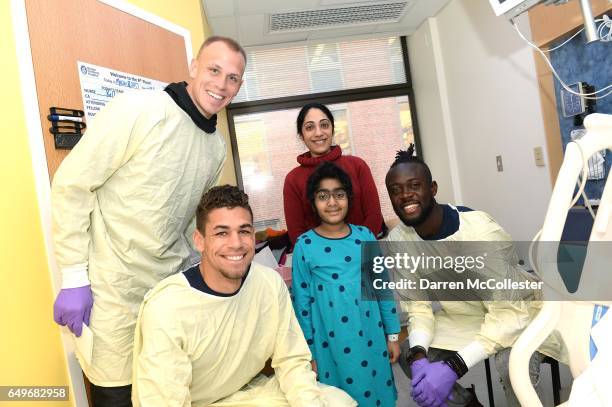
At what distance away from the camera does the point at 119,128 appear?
1373 mm

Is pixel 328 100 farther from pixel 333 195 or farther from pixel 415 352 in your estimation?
pixel 415 352

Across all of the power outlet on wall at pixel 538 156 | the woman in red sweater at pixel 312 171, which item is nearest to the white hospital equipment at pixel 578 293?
the woman in red sweater at pixel 312 171

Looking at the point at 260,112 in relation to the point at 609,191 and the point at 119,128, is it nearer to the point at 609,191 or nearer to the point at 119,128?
the point at 119,128

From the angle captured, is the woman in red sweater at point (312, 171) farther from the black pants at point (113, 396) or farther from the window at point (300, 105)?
the window at point (300, 105)

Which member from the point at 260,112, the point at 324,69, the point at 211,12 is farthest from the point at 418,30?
the point at 211,12

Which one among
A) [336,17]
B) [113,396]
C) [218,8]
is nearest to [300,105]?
[336,17]

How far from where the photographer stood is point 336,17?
3797 mm

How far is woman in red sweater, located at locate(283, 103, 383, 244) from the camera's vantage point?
2.36 meters

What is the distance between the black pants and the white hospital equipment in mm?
1142

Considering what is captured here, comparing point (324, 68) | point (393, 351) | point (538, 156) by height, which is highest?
point (324, 68)

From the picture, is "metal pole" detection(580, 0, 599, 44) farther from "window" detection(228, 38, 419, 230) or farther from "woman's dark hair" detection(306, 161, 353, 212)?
"window" detection(228, 38, 419, 230)

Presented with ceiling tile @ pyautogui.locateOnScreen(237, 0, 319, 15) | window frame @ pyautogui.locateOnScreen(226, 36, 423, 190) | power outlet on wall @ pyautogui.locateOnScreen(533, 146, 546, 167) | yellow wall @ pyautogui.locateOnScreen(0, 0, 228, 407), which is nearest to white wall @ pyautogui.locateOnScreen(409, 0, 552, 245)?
power outlet on wall @ pyautogui.locateOnScreen(533, 146, 546, 167)

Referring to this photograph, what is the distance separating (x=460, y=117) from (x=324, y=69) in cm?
146

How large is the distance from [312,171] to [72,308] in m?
1.37
